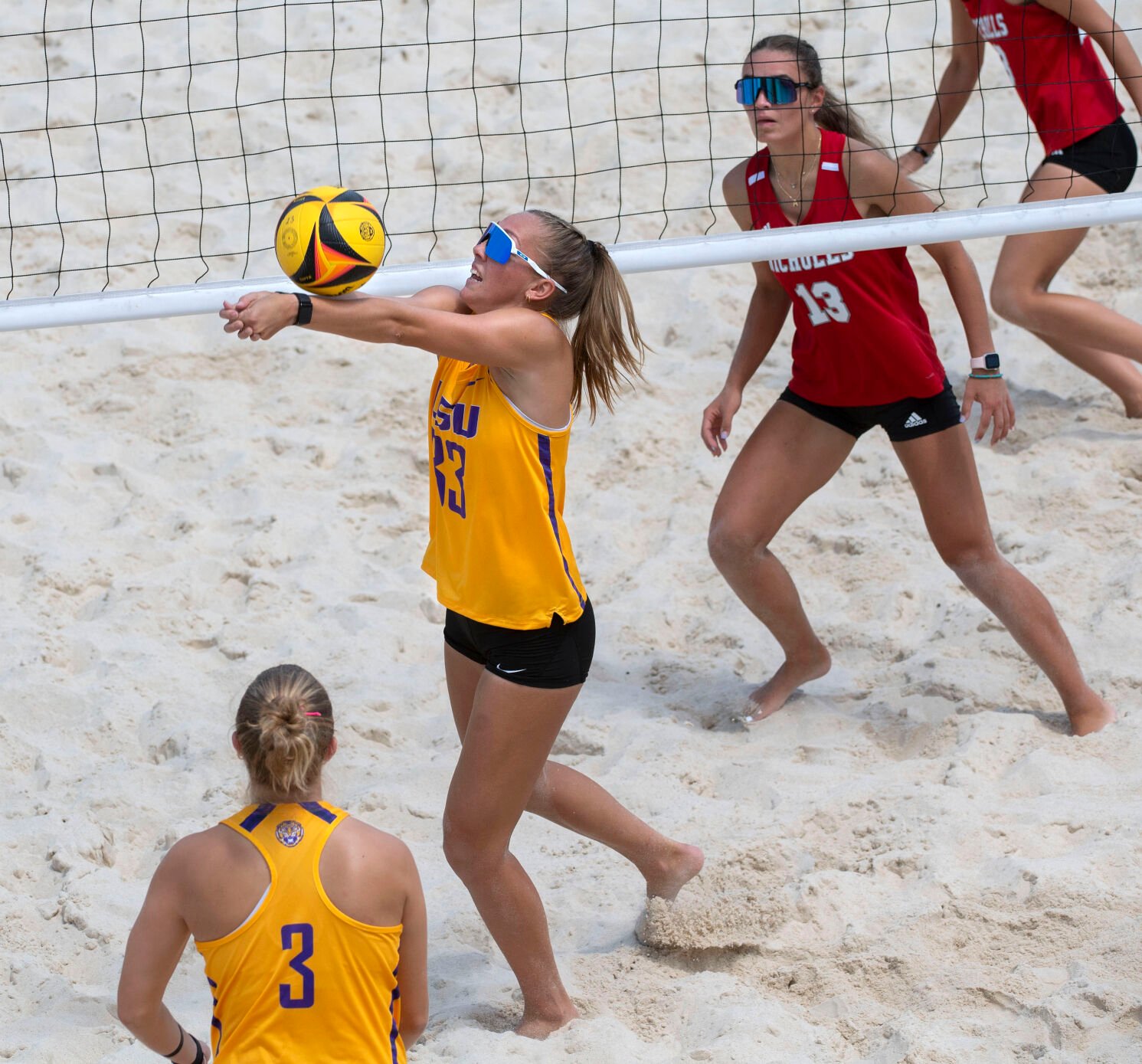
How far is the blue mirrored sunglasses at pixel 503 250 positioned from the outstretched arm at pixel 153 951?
1175 mm

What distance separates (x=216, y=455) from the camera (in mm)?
4805

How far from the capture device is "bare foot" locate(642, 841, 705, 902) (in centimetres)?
296

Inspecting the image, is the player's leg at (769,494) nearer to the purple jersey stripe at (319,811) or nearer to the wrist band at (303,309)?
the wrist band at (303,309)

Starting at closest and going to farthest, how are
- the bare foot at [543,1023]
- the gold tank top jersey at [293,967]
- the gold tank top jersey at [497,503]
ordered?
the gold tank top jersey at [293,967], the gold tank top jersey at [497,503], the bare foot at [543,1023]

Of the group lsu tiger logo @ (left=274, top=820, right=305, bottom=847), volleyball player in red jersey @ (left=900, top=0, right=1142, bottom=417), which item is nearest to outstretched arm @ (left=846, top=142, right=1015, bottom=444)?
volleyball player in red jersey @ (left=900, top=0, right=1142, bottom=417)

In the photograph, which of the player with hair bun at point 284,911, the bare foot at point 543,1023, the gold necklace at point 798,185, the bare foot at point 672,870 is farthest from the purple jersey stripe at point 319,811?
the gold necklace at point 798,185

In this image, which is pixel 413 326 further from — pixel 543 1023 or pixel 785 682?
pixel 785 682

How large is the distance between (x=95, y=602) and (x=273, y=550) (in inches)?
21.6

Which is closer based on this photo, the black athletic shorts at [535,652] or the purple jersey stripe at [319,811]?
the purple jersey stripe at [319,811]

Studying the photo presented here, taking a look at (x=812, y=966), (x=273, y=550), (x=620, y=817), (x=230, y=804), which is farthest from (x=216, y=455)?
(x=812, y=966)

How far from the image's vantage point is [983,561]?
3635 mm

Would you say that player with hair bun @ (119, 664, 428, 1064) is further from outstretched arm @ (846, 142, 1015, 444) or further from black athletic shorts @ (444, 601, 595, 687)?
outstretched arm @ (846, 142, 1015, 444)

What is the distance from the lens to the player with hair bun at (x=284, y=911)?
2.04m

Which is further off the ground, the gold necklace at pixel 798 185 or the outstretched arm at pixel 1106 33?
the outstretched arm at pixel 1106 33
